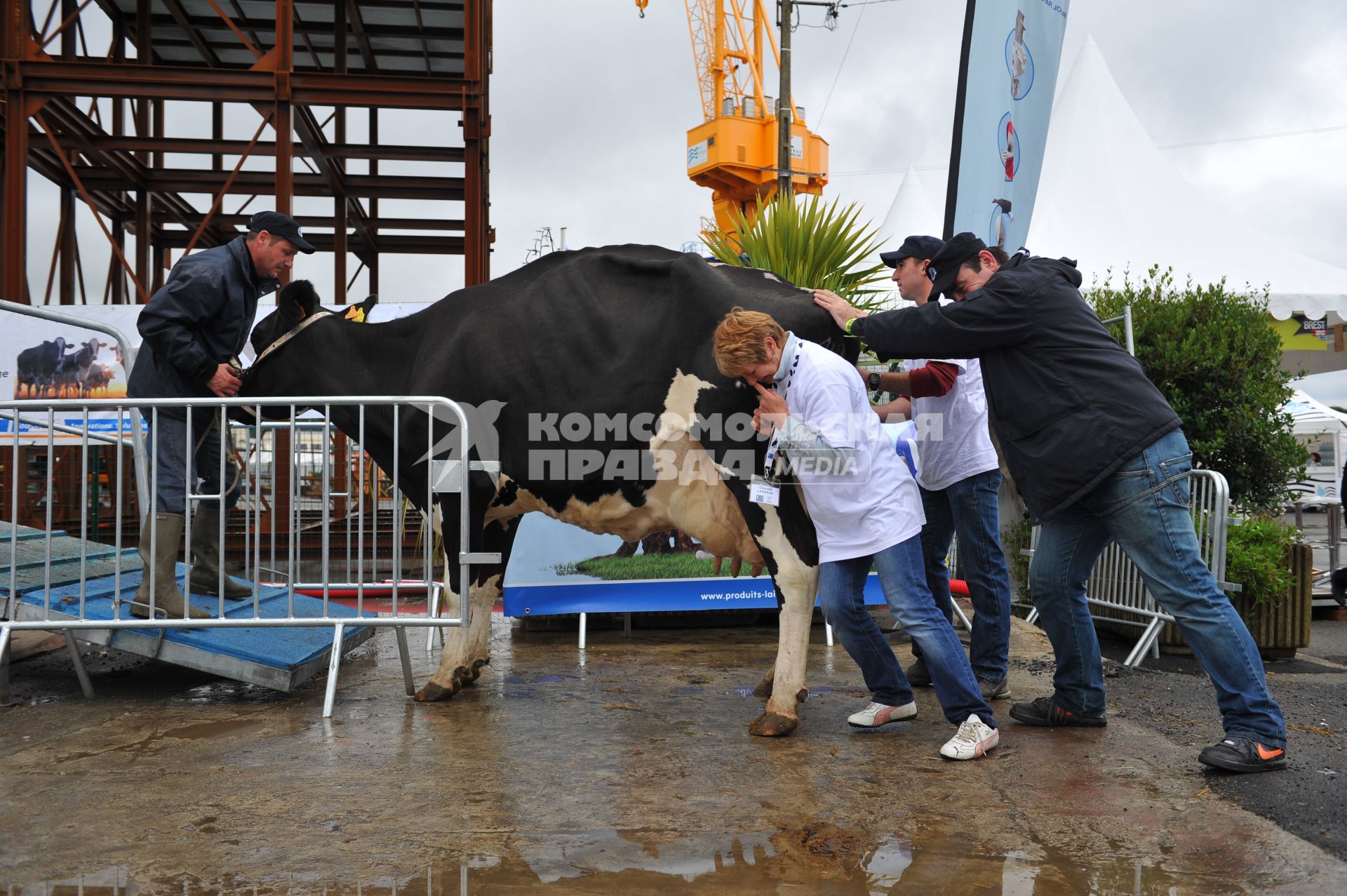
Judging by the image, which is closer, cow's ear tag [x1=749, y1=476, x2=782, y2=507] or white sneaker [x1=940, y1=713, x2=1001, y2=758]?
white sneaker [x1=940, y1=713, x2=1001, y2=758]

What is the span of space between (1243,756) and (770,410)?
1.87 metres

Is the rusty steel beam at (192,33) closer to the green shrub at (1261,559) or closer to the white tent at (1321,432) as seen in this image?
the green shrub at (1261,559)

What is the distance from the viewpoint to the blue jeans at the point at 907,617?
367 centimetres

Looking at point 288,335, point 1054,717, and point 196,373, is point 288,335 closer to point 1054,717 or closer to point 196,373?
A: point 196,373

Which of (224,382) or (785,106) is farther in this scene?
(785,106)

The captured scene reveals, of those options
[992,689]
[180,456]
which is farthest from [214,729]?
[992,689]

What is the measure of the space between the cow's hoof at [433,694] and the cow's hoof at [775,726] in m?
1.38

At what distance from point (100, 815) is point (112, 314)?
7.44 meters

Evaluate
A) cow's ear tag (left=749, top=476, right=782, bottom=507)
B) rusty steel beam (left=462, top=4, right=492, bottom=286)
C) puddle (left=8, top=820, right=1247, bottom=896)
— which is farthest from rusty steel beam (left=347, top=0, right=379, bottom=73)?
puddle (left=8, top=820, right=1247, bottom=896)

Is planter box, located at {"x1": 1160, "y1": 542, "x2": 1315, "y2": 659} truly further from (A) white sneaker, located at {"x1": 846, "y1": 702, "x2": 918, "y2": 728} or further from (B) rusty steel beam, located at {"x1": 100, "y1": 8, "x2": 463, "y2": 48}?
(B) rusty steel beam, located at {"x1": 100, "y1": 8, "x2": 463, "y2": 48}

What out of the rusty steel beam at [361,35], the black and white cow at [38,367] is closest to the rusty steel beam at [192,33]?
the rusty steel beam at [361,35]

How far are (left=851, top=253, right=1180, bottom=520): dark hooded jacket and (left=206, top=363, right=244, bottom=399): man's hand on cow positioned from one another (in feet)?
9.38

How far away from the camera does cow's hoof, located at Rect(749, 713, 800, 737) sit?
387 cm

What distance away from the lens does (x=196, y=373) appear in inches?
186
